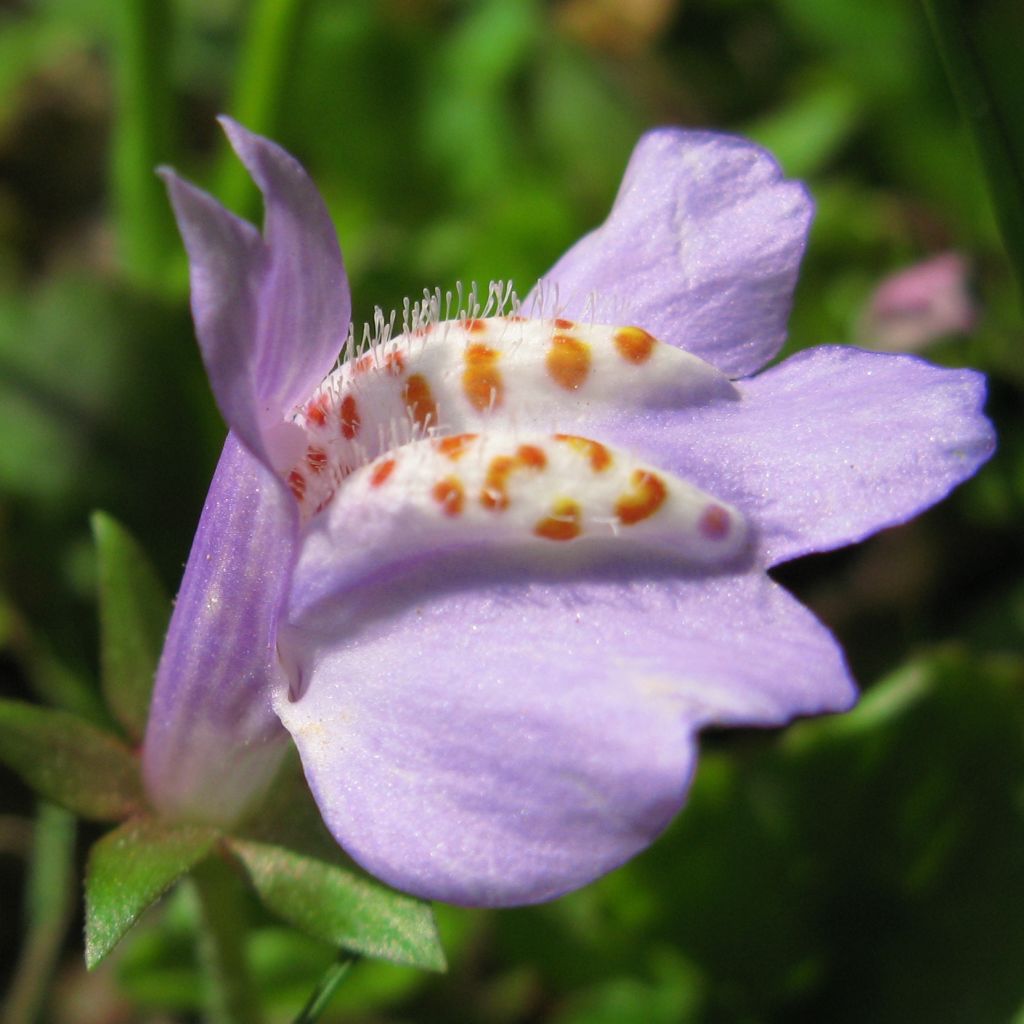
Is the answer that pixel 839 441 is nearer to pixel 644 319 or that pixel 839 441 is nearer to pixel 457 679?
pixel 644 319

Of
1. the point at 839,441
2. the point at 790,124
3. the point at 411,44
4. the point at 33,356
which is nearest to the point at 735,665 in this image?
the point at 839,441

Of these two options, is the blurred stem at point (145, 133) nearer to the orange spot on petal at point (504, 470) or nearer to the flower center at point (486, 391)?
the flower center at point (486, 391)

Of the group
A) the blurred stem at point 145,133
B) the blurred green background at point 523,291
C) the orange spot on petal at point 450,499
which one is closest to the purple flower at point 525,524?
the orange spot on petal at point 450,499

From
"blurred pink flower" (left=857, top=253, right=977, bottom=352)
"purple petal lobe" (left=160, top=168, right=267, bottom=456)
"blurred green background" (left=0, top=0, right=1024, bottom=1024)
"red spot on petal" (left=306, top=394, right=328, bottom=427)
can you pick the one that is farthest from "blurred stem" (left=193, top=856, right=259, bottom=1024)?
"blurred pink flower" (left=857, top=253, right=977, bottom=352)

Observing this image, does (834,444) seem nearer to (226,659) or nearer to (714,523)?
(714,523)

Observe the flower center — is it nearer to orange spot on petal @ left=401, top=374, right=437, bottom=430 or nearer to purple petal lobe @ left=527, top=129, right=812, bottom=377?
orange spot on petal @ left=401, top=374, right=437, bottom=430

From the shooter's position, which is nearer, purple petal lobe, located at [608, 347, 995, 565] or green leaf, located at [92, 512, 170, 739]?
purple petal lobe, located at [608, 347, 995, 565]
